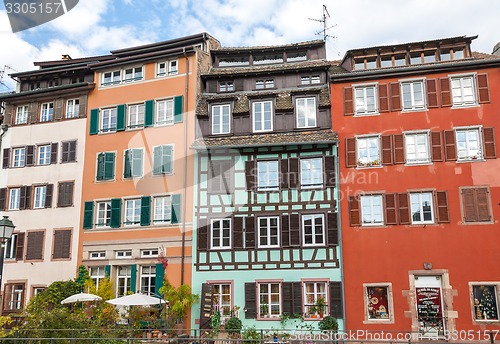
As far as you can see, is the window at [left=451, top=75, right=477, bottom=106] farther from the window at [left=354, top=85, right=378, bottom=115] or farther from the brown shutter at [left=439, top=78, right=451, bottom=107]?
the window at [left=354, top=85, right=378, bottom=115]

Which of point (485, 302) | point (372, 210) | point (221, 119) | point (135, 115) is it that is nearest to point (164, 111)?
point (135, 115)

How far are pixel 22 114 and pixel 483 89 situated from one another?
23687 mm

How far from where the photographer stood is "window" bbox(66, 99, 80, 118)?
2959 centimetres

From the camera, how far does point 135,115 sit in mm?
28375

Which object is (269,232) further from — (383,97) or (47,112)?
(47,112)

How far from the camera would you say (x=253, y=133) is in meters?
26.4

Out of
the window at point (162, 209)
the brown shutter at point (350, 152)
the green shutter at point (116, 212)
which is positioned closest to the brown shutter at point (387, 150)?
the brown shutter at point (350, 152)

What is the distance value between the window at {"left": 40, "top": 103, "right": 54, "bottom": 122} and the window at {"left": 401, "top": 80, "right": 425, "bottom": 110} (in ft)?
60.4

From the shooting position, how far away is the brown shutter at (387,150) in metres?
24.4

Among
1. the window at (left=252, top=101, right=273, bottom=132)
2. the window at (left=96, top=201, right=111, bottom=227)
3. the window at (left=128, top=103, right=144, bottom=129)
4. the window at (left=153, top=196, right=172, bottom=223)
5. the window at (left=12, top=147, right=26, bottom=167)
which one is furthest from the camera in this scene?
the window at (left=12, top=147, right=26, bottom=167)

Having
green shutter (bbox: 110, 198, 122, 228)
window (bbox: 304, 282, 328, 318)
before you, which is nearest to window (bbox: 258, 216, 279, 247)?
window (bbox: 304, 282, 328, 318)

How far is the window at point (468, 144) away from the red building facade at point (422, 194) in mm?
43

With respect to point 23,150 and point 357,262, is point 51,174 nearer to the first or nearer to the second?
point 23,150

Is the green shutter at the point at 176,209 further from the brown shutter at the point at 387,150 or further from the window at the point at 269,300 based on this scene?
the brown shutter at the point at 387,150
